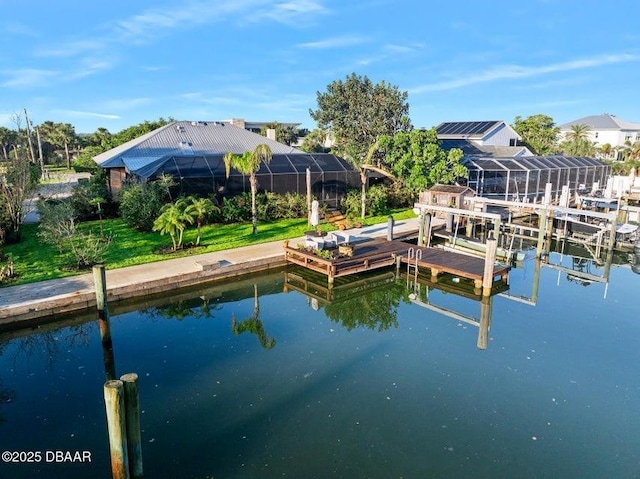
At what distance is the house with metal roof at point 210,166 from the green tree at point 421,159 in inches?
108

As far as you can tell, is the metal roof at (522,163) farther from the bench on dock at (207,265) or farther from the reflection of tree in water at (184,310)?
the reflection of tree in water at (184,310)

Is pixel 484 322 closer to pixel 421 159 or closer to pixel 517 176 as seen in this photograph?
Result: pixel 421 159

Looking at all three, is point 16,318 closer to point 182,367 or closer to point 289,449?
point 182,367

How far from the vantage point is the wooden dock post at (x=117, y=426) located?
5695 mm

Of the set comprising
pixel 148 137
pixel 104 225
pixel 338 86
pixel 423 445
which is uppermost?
pixel 338 86

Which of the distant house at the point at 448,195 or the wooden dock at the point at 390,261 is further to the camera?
the distant house at the point at 448,195

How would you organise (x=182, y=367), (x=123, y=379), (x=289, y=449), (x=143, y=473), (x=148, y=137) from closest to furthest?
1. (x=123, y=379)
2. (x=143, y=473)
3. (x=289, y=449)
4. (x=182, y=367)
5. (x=148, y=137)

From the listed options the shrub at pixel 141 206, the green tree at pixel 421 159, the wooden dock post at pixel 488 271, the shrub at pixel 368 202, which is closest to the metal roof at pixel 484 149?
the green tree at pixel 421 159

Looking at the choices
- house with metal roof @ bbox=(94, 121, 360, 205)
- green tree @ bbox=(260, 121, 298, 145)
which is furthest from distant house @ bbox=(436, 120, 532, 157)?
green tree @ bbox=(260, 121, 298, 145)

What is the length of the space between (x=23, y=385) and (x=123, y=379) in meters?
4.86

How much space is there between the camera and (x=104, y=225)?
2039 centimetres

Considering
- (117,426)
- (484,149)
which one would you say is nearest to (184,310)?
(117,426)

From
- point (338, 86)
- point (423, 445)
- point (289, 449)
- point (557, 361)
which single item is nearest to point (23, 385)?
point (289, 449)

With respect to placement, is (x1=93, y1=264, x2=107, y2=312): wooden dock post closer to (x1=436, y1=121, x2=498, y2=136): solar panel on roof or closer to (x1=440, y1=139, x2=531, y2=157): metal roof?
(x1=440, y1=139, x2=531, y2=157): metal roof
